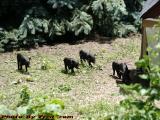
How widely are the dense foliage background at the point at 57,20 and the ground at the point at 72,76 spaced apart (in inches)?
22.7

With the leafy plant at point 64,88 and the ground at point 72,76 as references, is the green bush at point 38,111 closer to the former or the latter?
the ground at point 72,76

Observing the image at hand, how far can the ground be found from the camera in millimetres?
10094

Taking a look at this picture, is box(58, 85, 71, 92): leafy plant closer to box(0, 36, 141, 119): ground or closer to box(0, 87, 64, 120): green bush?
box(0, 36, 141, 119): ground

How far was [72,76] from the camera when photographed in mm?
12422

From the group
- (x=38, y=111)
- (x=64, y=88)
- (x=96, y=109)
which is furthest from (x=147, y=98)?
(x=64, y=88)

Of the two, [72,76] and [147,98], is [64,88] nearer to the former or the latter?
[72,76]

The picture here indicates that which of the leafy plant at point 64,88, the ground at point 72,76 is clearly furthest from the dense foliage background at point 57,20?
the leafy plant at point 64,88

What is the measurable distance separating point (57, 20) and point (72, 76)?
512 cm

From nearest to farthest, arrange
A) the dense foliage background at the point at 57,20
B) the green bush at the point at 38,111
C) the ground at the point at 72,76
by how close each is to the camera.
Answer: the green bush at the point at 38,111 → the ground at the point at 72,76 → the dense foliage background at the point at 57,20

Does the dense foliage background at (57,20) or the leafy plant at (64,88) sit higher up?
the dense foliage background at (57,20)

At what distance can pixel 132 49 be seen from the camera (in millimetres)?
15992

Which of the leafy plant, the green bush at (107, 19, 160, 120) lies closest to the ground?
the leafy plant

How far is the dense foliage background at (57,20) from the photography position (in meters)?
16.5

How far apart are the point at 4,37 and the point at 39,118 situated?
535 inches
